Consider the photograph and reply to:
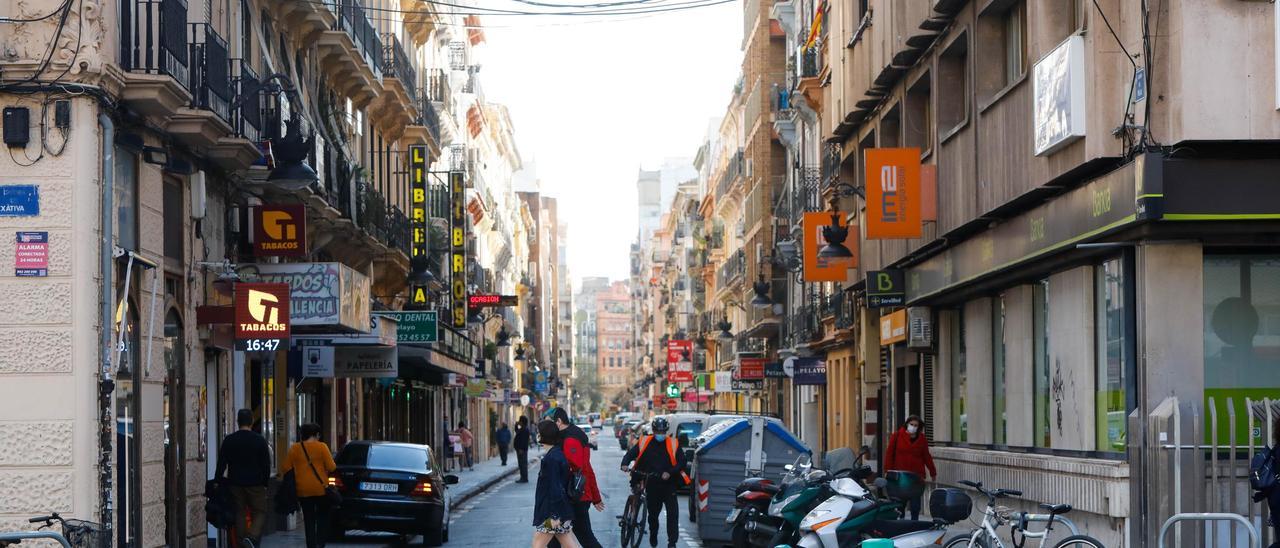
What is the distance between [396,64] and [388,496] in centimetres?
1823

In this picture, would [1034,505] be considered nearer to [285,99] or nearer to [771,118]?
[285,99]

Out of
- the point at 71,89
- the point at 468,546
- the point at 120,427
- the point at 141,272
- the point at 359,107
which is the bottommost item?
the point at 468,546

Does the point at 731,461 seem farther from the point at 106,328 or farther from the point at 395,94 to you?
the point at 395,94

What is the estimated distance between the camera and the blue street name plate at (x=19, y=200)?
15336 mm

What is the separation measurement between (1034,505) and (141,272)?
10652 mm

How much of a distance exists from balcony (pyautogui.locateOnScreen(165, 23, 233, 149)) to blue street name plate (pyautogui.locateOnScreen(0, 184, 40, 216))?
2.35 m

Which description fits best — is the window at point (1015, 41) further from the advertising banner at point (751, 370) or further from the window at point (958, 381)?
the advertising banner at point (751, 370)

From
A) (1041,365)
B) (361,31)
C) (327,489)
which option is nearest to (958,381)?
(1041,365)

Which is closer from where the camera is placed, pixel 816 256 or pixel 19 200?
pixel 19 200

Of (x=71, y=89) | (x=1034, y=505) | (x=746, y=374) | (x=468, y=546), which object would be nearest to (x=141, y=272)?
(x=71, y=89)

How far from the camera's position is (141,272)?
1761 cm

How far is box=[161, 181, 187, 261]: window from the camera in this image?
1914cm

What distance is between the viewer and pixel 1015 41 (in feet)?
71.4

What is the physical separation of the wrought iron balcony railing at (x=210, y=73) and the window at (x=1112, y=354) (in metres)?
9.16
